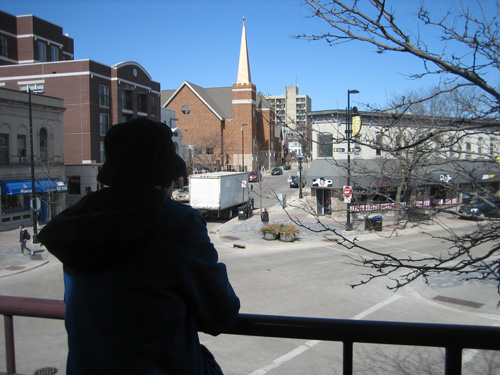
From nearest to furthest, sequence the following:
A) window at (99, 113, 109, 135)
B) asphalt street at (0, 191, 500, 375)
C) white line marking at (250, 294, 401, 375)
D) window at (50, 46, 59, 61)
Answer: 1. asphalt street at (0, 191, 500, 375)
2. white line marking at (250, 294, 401, 375)
3. window at (99, 113, 109, 135)
4. window at (50, 46, 59, 61)

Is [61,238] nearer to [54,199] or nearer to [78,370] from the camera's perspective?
[78,370]

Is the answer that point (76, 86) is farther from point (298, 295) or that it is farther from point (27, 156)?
point (298, 295)

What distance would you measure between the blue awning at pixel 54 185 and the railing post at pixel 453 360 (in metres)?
27.0

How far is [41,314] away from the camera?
2.25 metres

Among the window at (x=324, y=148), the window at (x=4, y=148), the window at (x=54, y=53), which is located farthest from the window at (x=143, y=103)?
the window at (x=324, y=148)

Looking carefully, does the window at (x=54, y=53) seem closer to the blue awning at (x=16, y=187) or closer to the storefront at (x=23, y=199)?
the storefront at (x=23, y=199)

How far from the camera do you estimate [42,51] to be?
42.1m

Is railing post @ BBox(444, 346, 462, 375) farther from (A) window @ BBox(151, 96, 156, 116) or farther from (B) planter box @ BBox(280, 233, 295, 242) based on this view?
(A) window @ BBox(151, 96, 156, 116)

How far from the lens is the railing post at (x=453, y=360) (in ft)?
6.35

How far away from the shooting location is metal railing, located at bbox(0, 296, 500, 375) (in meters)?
1.90

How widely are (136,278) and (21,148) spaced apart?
2895 centimetres

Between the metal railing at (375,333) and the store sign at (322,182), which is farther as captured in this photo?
the store sign at (322,182)

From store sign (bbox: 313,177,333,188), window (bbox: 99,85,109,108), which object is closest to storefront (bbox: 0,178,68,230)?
window (bbox: 99,85,109,108)

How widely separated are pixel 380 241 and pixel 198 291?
2087 centimetres
